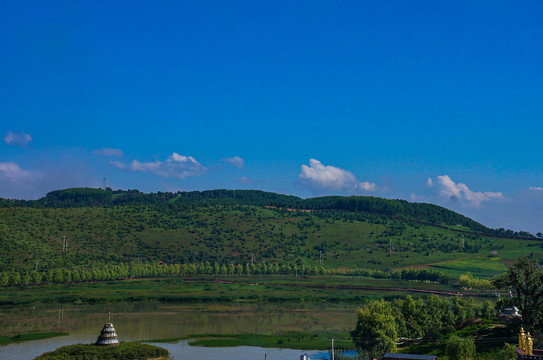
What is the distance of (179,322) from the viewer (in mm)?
100750

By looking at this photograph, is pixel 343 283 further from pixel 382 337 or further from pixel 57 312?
pixel 382 337

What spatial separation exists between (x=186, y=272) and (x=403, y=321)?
11262 centimetres

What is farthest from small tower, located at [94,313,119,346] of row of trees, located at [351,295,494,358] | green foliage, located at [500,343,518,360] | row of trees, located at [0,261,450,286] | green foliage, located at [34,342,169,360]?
row of trees, located at [0,261,450,286]

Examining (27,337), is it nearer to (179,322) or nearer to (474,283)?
(179,322)

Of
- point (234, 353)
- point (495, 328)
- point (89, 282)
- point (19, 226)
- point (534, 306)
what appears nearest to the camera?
point (534, 306)

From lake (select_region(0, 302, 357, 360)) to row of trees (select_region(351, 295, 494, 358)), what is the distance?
23.2 feet

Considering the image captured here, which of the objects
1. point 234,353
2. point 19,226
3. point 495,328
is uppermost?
point 19,226

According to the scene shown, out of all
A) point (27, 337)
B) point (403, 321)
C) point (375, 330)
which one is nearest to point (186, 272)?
point (27, 337)

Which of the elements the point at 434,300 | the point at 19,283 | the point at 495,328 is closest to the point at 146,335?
the point at 434,300

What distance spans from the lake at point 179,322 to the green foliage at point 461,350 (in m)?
21.8

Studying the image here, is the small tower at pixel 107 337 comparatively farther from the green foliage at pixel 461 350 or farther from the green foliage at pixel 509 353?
the green foliage at pixel 509 353

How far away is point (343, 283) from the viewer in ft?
536

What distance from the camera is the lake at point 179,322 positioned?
76.4 meters

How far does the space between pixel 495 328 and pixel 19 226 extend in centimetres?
16182
